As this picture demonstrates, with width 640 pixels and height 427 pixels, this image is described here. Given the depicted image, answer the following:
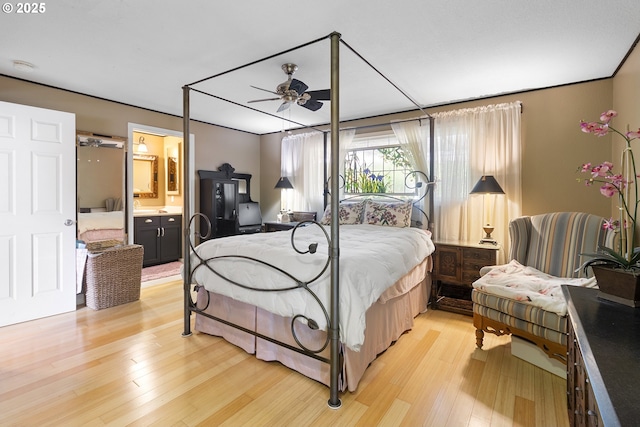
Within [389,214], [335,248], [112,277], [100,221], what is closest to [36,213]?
[100,221]

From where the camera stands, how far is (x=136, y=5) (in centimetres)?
196

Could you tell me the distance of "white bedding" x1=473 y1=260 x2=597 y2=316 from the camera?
2060mm

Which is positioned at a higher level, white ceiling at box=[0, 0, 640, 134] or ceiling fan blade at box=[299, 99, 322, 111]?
white ceiling at box=[0, 0, 640, 134]

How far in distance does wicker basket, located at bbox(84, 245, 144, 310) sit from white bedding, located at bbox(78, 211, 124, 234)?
0.43 m

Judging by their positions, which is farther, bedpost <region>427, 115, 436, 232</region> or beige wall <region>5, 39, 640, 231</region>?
bedpost <region>427, 115, 436, 232</region>

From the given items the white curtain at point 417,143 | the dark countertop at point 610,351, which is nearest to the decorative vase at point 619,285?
the dark countertop at point 610,351

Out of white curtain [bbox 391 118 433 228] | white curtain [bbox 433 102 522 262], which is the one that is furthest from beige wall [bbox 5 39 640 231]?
white curtain [bbox 391 118 433 228]

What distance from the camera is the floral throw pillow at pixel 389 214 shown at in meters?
3.70

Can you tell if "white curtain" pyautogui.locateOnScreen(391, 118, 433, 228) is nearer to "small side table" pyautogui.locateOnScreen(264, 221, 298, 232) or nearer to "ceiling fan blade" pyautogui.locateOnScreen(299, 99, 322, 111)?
"ceiling fan blade" pyautogui.locateOnScreen(299, 99, 322, 111)

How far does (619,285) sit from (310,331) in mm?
1620

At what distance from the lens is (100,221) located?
385 cm

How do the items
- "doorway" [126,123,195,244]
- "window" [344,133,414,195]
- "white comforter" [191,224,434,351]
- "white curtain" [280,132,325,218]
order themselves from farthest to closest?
"doorway" [126,123,195,244] → "white curtain" [280,132,325,218] → "window" [344,133,414,195] → "white comforter" [191,224,434,351]

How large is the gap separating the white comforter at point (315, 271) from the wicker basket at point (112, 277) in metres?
1.33

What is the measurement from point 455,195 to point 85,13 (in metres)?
3.80
